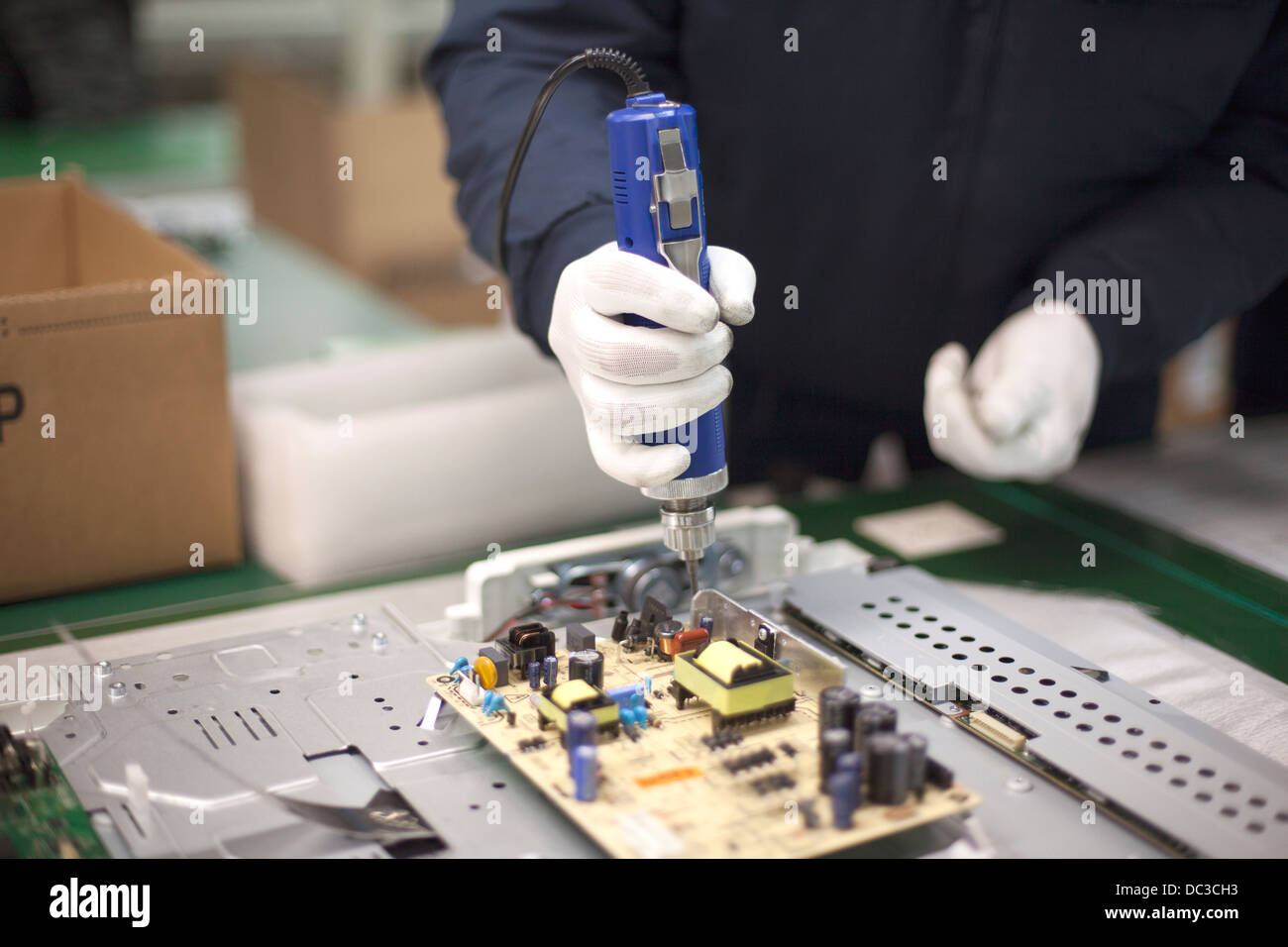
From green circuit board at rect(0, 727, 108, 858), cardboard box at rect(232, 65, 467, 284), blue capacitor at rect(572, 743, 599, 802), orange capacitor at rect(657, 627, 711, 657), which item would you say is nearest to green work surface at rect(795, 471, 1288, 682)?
orange capacitor at rect(657, 627, 711, 657)

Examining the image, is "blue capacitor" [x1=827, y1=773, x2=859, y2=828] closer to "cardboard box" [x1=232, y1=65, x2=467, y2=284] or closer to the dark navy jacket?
the dark navy jacket

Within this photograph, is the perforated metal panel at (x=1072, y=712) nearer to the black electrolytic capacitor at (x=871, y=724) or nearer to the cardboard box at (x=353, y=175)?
the black electrolytic capacitor at (x=871, y=724)

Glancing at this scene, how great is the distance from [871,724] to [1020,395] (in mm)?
476

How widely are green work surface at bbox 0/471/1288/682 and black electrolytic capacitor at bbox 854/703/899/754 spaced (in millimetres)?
460

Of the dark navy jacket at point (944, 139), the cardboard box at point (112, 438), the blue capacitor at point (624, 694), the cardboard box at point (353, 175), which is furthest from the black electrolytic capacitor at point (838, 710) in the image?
the cardboard box at point (353, 175)

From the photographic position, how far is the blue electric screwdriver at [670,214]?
88cm

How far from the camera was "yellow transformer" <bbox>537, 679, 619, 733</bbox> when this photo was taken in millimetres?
877

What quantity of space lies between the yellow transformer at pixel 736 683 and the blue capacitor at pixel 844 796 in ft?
0.34

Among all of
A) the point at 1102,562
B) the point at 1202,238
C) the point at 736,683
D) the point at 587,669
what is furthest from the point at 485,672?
the point at 1202,238

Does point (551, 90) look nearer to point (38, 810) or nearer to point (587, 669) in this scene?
point (587, 669)

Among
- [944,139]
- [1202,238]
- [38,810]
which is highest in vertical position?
[944,139]

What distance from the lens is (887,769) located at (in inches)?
31.5
